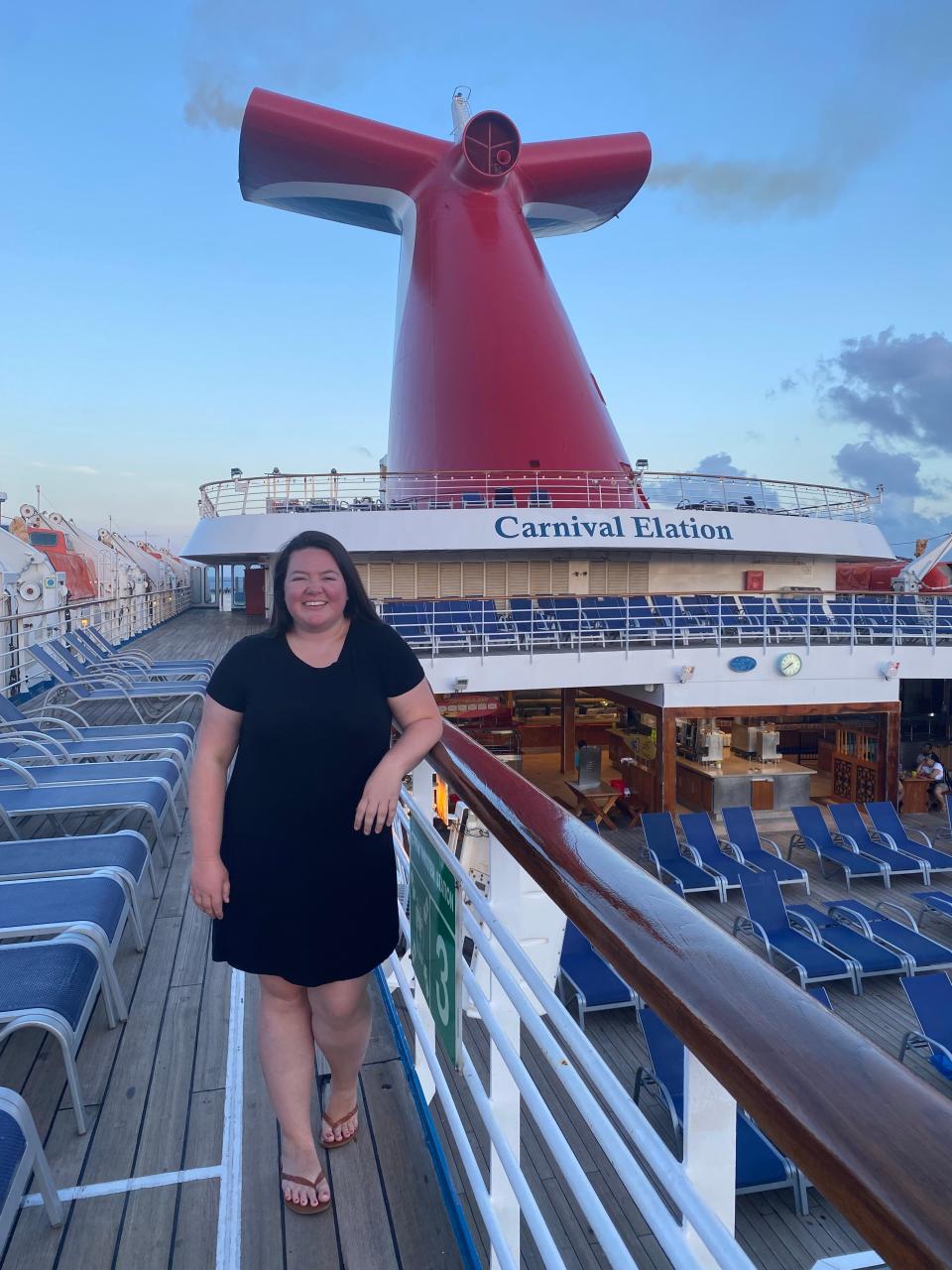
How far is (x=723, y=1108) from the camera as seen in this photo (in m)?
0.68

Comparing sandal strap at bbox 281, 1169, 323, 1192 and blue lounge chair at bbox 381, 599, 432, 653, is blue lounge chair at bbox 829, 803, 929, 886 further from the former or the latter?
sandal strap at bbox 281, 1169, 323, 1192

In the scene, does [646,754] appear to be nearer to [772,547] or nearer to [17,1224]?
[772,547]

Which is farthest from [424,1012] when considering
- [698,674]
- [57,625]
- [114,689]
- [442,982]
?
[57,625]

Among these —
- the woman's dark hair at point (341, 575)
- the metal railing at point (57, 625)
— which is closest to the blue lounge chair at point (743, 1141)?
the woman's dark hair at point (341, 575)

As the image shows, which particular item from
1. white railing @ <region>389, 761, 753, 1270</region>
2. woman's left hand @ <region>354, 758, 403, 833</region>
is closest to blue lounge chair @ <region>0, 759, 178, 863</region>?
white railing @ <region>389, 761, 753, 1270</region>

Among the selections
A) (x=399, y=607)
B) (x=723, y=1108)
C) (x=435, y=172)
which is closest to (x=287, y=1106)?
(x=723, y=1108)

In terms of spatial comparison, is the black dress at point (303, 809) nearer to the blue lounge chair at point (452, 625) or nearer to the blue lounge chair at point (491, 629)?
the blue lounge chair at point (452, 625)

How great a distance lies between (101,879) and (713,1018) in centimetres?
192

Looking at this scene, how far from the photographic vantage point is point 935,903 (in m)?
7.35

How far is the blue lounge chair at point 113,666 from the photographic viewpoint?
6504 millimetres

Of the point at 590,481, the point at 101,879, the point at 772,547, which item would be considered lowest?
the point at 101,879

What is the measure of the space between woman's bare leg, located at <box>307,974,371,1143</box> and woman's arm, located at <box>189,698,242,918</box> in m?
0.28

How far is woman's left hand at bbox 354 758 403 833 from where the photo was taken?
51.8 inches

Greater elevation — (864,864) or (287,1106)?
(287,1106)
